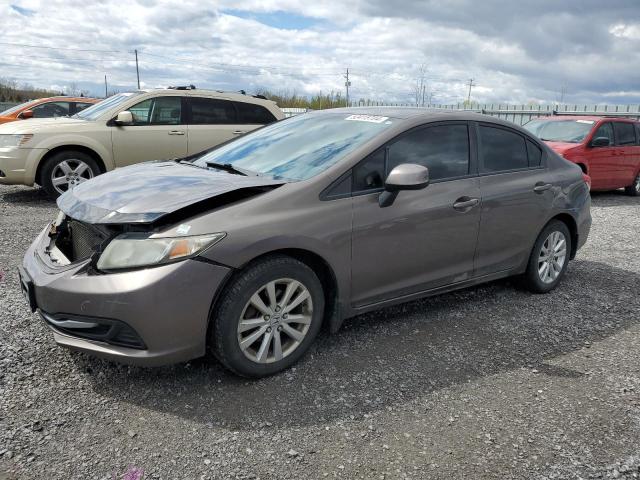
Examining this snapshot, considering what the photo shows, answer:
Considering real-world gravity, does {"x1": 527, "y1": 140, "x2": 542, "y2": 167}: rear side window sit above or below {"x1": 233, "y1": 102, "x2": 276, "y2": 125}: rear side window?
below

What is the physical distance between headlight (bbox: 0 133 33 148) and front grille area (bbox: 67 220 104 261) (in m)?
5.23

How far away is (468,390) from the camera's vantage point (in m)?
3.18

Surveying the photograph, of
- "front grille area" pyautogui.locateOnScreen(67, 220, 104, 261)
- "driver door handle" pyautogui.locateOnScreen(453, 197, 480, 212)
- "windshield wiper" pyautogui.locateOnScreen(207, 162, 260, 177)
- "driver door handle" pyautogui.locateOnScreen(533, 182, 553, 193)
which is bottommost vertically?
"front grille area" pyautogui.locateOnScreen(67, 220, 104, 261)

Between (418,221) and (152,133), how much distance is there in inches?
236

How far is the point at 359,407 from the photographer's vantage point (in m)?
2.94

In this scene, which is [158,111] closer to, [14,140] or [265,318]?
[14,140]

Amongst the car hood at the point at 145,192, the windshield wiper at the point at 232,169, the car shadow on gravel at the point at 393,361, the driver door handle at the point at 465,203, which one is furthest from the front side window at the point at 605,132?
the car hood at the point at 145,192

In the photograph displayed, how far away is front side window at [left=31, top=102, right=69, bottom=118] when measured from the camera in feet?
46.1

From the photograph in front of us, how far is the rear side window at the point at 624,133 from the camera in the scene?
36.4 feet

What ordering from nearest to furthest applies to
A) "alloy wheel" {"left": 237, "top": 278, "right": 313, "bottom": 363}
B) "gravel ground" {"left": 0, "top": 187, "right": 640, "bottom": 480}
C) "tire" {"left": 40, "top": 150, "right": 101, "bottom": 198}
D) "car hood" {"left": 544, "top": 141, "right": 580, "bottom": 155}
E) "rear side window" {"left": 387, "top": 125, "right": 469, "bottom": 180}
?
1. "gravel ground" {"left": 0, "top": 187, "right": 640, "bottom": 480}
2. "alloy wheel" {"left": 237, "top": 278, "right": 313, "bottom": 363}
3. "rear side window" {"left": 387, "top": 125, "right": 469, "bottom": 180}
4. "tire" {"left": 40, "top": 150, "right": 101, "bottom": 198}
5. "car hood" {"left": 544, "top": 141, "right": 580, "bottom": 155}

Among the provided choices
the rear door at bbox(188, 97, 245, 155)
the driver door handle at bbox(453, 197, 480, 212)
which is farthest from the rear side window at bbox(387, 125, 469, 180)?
the rear door at bbox(188, 97, 245, 155)

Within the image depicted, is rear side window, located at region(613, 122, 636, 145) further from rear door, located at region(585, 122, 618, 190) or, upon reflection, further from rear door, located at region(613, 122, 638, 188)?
rear door, located at region(585, 122, 618, 190)

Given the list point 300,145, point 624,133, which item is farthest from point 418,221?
point 624,133

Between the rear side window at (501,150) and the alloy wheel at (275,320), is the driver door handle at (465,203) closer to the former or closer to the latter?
the rear side window at (501,150)
